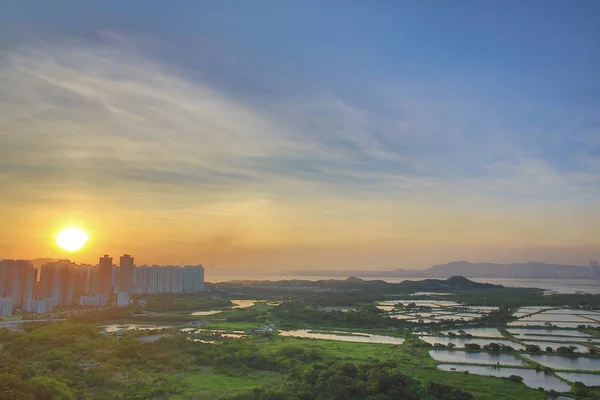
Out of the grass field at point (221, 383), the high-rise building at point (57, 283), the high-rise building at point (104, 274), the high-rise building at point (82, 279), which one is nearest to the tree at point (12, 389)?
the grass field at point (221, 383)

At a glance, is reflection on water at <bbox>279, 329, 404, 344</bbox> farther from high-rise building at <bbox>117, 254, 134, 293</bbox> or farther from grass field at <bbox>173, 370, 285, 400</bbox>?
high-rise building at <bbox>117, 254, 134, 293</bbox>

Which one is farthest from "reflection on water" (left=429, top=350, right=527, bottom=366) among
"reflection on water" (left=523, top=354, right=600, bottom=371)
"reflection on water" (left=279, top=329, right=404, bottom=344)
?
"reflection on water" (left=279, top=329, right=404, bottom=344)

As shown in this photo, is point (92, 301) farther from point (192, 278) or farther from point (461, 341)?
point (461, 341)

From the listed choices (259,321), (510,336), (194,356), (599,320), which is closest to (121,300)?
(259,321)

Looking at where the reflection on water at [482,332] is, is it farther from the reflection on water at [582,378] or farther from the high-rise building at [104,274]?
the high-rise building at [104,274]

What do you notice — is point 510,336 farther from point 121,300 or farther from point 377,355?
point 121,300

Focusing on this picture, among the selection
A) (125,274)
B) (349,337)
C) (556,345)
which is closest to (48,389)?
(349,337)

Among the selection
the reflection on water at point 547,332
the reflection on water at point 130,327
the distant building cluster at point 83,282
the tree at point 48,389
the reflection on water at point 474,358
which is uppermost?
the distant building cluster at point 83,282
